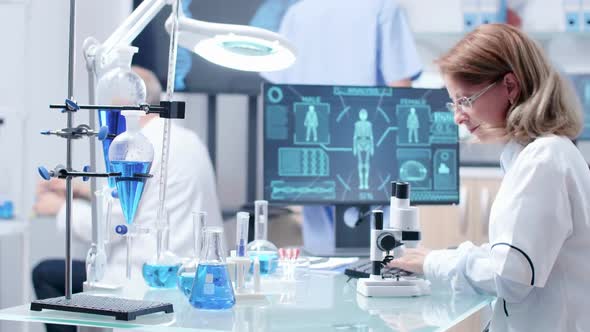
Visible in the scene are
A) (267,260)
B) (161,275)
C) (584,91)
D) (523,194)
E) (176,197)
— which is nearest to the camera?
(523,194)

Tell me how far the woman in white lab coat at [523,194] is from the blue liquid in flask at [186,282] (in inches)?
19.2

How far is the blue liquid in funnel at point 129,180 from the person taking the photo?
171 cm

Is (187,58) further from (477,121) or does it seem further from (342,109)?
(477,121)

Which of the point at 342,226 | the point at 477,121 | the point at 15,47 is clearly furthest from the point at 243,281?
the point at 15,47

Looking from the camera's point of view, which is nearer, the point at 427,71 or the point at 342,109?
the point at 342,109

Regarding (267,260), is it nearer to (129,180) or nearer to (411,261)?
(411,261)

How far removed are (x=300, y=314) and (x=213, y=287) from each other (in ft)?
0.59

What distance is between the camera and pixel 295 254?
2.29 m

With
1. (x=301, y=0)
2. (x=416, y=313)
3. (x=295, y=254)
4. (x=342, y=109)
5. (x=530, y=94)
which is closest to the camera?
(x=416, y=313)

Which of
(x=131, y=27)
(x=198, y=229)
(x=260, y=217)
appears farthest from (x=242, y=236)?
(x=131, y=27)

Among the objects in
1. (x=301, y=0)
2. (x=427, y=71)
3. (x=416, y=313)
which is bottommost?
(x=416, y=313)

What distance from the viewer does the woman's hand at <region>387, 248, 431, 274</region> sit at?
199 cm

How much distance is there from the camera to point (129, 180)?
171cm

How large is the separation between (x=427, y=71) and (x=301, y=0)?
2.68ft
